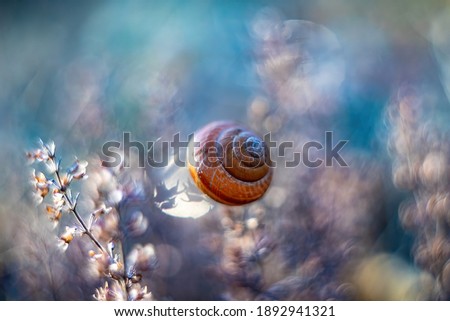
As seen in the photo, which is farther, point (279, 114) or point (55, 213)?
point (279, 114)

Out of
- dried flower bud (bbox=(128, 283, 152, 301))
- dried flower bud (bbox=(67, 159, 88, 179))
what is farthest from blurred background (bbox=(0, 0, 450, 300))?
dried flower bud (bbox=(67, 159, 88, 179))

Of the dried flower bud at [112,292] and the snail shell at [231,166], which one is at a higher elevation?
the snail shell at [231,166]

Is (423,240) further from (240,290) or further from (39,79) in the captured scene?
(39,79)

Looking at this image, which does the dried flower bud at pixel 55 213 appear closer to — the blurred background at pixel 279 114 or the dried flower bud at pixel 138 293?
the blurred background at pixel 279 114

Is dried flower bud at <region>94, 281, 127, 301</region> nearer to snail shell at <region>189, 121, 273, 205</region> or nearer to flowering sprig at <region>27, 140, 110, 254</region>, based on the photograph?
flowering sprig at <region>27, 140, 110, 254</region>

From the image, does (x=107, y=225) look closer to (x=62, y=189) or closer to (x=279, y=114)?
(x=62, y=189)

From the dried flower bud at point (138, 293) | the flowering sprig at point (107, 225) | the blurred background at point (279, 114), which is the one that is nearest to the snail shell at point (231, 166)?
the blurred background at point (279, 114)

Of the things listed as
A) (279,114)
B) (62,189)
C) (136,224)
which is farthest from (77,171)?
(279,114)
